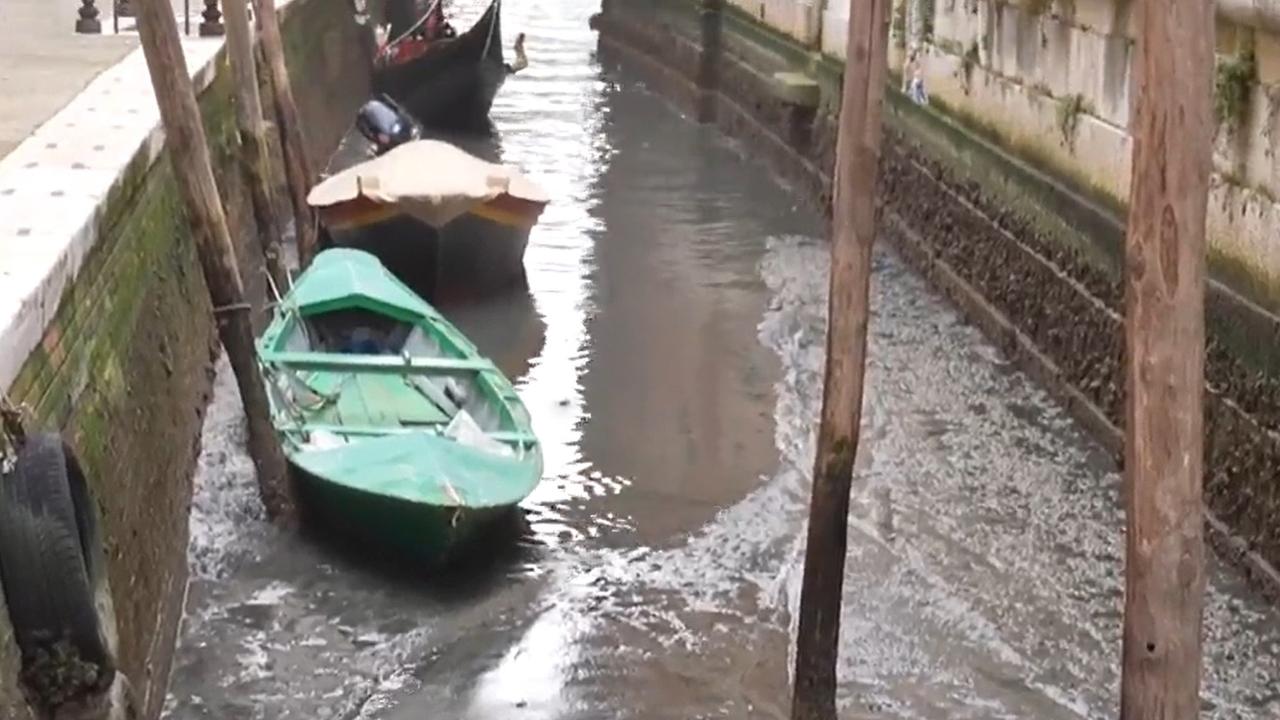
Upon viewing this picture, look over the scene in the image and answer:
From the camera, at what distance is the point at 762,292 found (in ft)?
33.3

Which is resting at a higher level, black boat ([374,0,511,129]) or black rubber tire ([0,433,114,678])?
black rubber tire ([0,433,114,678])

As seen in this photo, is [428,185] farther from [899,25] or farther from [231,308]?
[231,308]

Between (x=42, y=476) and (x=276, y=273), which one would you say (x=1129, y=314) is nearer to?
(x=42, y=476)

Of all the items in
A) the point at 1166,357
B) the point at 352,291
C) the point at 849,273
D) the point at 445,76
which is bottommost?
the point at 445,76

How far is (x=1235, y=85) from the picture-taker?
20.1 ft

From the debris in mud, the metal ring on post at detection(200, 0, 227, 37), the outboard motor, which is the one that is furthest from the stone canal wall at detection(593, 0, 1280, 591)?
the metal ring on post at detection(200, 0, 227, 37)

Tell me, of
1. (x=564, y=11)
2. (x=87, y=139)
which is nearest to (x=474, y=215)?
(x=87, y=139)

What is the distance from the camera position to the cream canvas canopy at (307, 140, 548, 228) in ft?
31.8

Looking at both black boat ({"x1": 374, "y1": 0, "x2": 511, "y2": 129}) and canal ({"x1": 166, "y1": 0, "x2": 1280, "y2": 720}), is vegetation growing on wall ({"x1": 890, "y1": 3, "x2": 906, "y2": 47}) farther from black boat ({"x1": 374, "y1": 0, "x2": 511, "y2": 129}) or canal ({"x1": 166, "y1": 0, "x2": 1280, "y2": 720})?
black boat ({"x1": 374, "y1": 0, "x2": 511, "y2": 129})

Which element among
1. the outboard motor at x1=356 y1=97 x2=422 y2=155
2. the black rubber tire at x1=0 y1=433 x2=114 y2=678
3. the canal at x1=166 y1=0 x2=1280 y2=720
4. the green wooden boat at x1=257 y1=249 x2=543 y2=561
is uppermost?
the black rubber tire at x1=0 y1=433 x2=114 y2=678

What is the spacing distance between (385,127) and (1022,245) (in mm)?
5586

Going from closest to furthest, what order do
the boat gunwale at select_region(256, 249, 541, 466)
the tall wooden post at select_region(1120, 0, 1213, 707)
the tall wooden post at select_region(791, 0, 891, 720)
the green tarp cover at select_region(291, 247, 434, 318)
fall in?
the tall wooden post at select_region(1120, 0, 1213, 707) → the tall wooden post at select_region(791, 0, 891, 720) → the boat gunwale at select_region(256, 249, 541, 466) → the green tarp cover at select_region(291, 247, 434, 318)

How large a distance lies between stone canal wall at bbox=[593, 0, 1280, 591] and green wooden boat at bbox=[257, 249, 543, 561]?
217cm

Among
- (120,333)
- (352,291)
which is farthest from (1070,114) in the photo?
(120,333)
